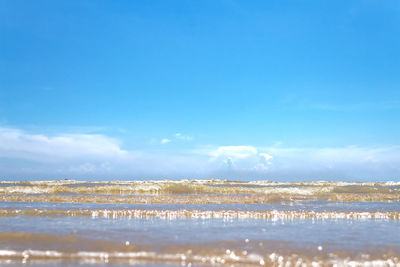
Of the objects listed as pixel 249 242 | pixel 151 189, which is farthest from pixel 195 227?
pixel 151 189

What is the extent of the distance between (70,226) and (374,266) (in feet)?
46.5

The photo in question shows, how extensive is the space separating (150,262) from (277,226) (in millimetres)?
8764

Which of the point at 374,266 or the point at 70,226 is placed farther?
the point at 70,226

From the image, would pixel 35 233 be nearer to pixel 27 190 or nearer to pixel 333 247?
pixel 333 247

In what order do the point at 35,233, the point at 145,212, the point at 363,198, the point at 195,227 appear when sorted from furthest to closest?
1. the point at 363,198
2. the point at 145,212
3. the point at 195,227
4. the point at 35,233

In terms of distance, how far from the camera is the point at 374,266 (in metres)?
12.2

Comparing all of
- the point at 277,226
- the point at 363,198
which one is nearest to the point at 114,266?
the point at 277,226

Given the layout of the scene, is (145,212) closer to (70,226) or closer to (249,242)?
(70,226)

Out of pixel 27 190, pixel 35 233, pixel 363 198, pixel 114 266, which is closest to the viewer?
pixel 114 266

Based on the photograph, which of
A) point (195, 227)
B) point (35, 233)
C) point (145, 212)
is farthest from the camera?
point (145, 212)

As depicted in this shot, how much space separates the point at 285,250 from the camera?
13633 millimetres

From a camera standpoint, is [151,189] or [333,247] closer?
[333,247]

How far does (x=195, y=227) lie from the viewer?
18.6 metres

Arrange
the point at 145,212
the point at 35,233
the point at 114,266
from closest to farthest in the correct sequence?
the point at 114,266 < the point at 35,233 < the point at 145,212
